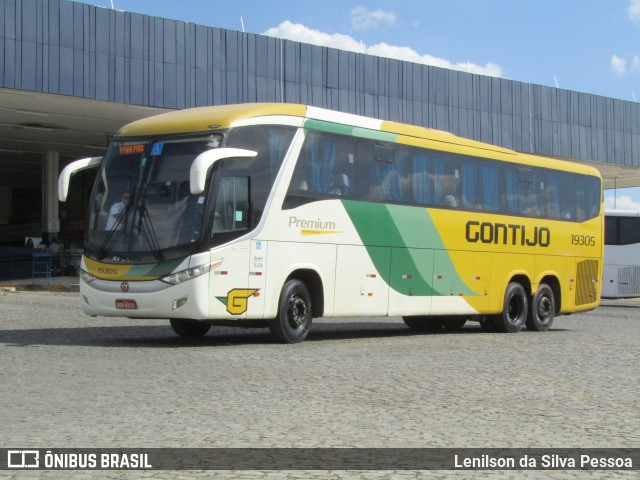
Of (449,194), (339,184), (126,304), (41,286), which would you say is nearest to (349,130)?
(339,184)

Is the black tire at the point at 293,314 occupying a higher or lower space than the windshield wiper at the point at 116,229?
lower

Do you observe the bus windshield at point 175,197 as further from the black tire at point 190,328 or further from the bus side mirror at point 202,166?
the black tire at point 190,328

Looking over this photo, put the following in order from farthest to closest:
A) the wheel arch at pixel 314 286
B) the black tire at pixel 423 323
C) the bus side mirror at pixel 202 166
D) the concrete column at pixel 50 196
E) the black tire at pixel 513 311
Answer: the concrete column at pixel 50 196 → the black tire at pixel 423 323 → the black tire at pixel 513 311 → the wheel arch at pixel 314 286 → the bus side mirror at pixel 202 166

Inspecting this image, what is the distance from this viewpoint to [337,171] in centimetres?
1675

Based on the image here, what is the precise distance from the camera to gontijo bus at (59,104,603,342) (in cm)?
1470

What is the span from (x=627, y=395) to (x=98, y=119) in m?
32.6

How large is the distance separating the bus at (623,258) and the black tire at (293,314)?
24429 millimetres

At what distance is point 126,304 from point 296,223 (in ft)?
9.33

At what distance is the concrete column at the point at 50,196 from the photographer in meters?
46.1

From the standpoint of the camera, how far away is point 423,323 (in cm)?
2133

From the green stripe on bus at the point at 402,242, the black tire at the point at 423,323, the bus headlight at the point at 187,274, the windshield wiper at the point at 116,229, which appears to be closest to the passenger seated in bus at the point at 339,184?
the green stripe on bus at the point at 402,242

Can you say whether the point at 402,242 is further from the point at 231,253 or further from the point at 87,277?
the point at 87,277

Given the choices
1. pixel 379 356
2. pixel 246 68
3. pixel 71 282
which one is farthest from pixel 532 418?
pixel 71 282

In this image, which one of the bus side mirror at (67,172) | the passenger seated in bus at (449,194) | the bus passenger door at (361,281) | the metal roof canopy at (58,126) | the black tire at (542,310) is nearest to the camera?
the bus side mirror at (67,172)
